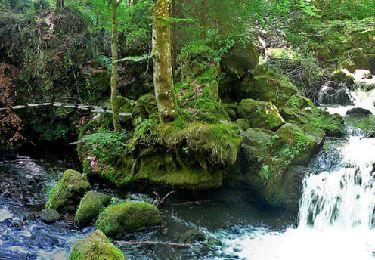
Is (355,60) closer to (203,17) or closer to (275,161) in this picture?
(203,17)

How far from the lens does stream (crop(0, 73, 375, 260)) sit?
8.04m

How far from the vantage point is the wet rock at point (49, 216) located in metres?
8.99

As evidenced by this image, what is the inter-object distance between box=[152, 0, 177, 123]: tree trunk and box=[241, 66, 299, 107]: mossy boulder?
170 inches

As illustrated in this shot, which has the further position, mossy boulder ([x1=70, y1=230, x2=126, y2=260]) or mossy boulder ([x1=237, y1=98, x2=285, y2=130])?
mossy boulder ([x1=237, y1=98, x2=285, y2=130])

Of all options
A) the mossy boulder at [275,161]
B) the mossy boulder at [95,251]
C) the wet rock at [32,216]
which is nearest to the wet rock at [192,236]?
the mossy boulder at [95,251]

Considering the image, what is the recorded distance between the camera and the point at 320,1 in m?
24.7

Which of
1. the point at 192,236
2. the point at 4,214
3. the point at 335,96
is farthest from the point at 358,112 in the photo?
the point at 4,214

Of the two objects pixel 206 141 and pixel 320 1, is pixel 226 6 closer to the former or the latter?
pixel 206 141

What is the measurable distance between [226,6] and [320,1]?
14.1m

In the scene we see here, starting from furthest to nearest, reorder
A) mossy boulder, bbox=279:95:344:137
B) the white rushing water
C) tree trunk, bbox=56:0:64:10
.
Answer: tree trunk, bbox=56:0:64:10 < mossy boulder, bbox=279:95:344:137 < the white rushing water

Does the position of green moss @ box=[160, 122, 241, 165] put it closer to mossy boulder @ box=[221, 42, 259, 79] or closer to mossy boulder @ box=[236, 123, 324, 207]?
mossy boulder @ box=[236, 123, 324, 207]

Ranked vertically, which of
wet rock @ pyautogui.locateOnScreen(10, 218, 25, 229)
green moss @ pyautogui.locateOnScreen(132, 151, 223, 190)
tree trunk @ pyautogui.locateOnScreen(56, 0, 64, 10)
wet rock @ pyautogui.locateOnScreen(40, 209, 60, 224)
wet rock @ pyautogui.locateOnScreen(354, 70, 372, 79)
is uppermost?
tree trunk @ pyautogui.locateOnScreen(56, 0, 64, 10)

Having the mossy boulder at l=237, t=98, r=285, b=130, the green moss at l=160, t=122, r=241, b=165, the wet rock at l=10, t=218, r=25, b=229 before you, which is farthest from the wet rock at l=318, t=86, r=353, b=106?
the wet rock at l=10, t=218, r=25, b=229

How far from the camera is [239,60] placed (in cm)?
1328
